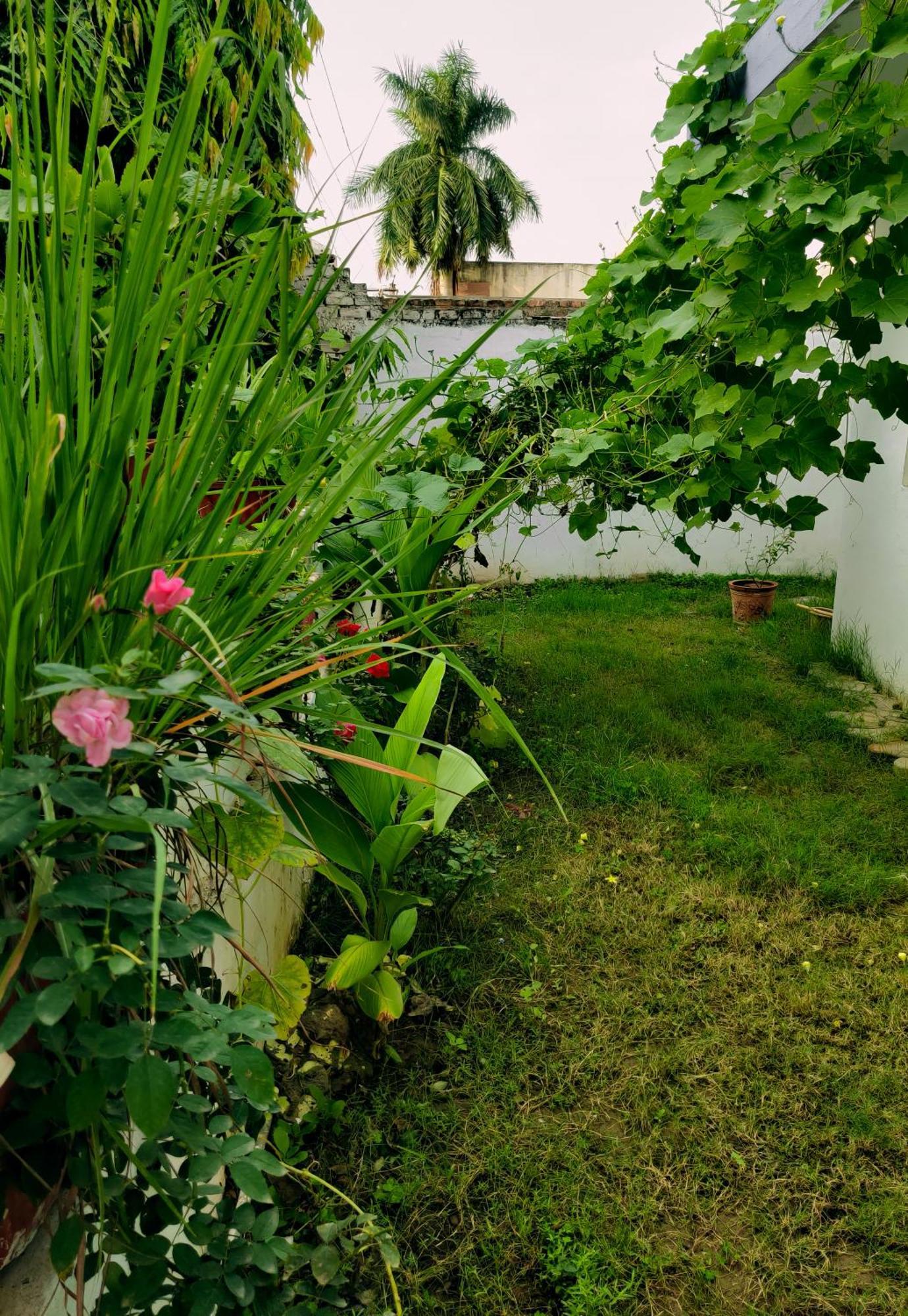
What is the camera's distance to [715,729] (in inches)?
150

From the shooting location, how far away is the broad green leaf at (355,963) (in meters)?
1.67

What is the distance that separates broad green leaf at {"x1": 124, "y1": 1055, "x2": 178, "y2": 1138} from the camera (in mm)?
499

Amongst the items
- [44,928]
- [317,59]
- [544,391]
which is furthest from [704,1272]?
[544,391]

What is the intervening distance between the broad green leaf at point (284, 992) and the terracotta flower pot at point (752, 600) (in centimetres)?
514

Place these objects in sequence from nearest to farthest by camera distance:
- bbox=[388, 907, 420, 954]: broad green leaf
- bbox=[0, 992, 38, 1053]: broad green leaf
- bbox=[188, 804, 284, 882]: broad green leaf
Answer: bbox=[0, 992, 38, 1053]: broad green leaf → bbox=[188, 804, 284, 882]: broad green leaf → bbox=[388, 907, 420, 954]: broad green leaf

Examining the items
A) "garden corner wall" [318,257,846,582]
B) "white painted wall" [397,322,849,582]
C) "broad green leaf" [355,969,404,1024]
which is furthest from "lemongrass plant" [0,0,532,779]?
"white painted wall" [397,322,849,582]

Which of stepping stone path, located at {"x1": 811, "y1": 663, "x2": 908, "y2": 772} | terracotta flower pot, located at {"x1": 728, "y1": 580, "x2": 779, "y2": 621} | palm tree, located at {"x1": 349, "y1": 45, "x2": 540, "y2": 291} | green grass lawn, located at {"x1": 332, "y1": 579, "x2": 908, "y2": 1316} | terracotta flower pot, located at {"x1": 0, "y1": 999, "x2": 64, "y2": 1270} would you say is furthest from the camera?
palm tree, located at {"x1": 349, "y1": 45, "x2": 540, "y2": 291}

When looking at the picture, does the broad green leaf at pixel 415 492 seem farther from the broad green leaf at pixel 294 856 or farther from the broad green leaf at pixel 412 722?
the broad green leaf at pixel 294 856

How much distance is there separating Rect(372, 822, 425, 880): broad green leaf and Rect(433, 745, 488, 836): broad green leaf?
0.22 ft

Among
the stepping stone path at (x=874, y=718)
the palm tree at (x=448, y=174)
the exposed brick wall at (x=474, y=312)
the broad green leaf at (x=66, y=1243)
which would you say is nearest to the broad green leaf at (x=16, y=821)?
the broad green leaf at (x=66, y=1243)

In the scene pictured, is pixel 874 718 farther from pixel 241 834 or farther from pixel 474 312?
pixel 474 312

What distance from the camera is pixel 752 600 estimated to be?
19.1ft

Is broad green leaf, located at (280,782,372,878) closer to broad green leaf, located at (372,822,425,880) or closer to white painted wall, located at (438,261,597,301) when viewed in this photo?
broad green leaf, located at (372,822,425,880)

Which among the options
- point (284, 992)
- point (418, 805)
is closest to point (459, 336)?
point (418, 805)
